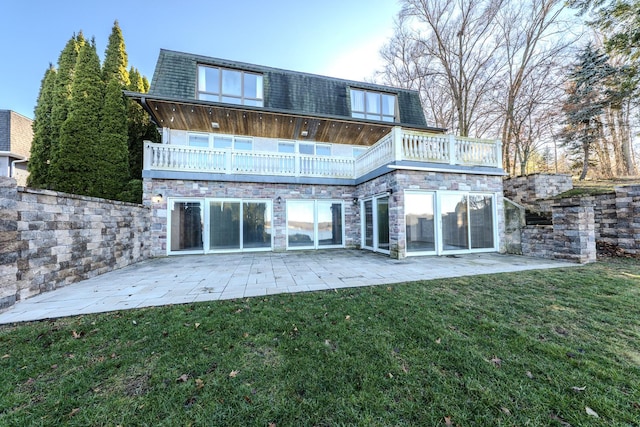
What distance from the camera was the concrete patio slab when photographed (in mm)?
3631

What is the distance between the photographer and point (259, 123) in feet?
32.2

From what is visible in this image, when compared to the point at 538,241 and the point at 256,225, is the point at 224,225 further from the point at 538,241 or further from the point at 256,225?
the point at 538,241

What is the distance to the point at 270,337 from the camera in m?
2.62

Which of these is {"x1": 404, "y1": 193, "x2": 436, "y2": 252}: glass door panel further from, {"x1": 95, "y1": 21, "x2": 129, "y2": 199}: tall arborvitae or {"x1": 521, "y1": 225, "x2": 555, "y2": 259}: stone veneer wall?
{"x1": 95, "y1": 21, "x2": 129, "y2": 199}: tall arborvitae

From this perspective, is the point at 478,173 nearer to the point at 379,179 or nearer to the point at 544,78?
the point at 379,179

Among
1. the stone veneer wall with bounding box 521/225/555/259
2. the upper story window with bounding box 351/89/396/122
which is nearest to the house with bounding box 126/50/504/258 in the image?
the upper story window with bounding box 351/89/396/122

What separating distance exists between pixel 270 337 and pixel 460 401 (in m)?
1.78

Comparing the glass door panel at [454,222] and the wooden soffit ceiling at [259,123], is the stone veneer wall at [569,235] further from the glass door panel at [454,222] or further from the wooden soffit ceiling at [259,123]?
the wooden soffit ceiling at [259,123]

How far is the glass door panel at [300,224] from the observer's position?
9.38m

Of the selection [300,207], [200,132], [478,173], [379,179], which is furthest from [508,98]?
[200,132]

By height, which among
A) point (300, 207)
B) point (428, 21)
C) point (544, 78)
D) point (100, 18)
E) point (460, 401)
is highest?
point (428, 21)

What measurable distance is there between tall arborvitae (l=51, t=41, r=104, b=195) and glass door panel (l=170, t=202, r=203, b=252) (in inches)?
130

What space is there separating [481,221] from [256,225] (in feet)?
25.6

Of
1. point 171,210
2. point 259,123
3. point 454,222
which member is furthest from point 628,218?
point 171,210
